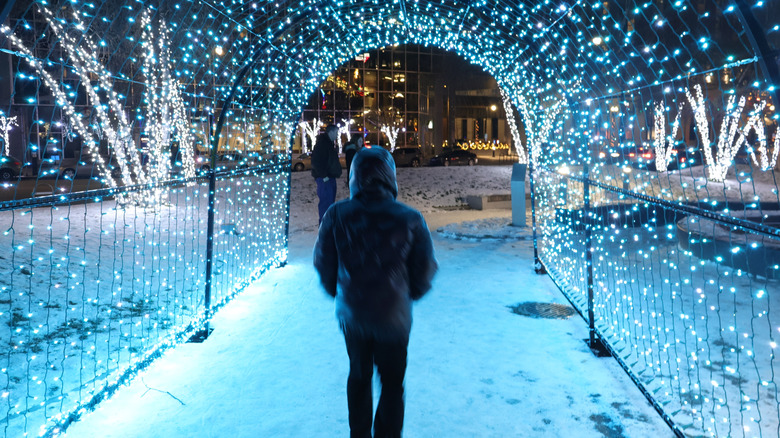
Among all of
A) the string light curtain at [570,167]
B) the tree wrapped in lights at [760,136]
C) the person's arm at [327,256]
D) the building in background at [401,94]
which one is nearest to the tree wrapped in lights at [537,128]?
the string light curtain at [570,167]

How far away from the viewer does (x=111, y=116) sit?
13.9 meters

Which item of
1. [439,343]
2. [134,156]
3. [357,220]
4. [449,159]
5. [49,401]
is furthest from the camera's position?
[449,159]

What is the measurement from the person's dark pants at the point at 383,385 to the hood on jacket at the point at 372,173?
2.31 feet

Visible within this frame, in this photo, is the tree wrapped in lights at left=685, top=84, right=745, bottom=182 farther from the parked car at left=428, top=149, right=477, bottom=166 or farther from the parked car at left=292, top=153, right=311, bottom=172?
the parked car at left=428, top=149, right=477, bottom=166

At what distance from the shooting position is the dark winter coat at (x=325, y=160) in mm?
8461

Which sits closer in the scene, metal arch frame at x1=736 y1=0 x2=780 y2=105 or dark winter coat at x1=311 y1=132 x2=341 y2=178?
metal arch frame at x1=736 y1=0 x2=780 y2=105

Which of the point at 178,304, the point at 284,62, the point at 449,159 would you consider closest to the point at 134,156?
the point at 284,62

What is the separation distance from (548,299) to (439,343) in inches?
70.4

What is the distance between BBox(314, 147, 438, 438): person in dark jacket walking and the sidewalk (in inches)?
18.1

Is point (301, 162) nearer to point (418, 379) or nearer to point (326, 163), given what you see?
point (326, 163)

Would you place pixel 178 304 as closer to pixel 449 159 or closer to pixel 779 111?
pixel 779 111

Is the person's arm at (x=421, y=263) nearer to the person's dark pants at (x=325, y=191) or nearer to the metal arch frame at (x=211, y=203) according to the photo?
the metal arch frame at (x=211, y=203)

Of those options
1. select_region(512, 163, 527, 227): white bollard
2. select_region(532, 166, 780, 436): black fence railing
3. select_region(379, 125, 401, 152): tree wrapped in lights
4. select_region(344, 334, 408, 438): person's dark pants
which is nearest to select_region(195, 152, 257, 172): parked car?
select_region(344, 334, 408, 438): person's dark pants

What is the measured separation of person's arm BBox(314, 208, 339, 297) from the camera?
109 inches
